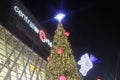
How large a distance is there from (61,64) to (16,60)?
1131 centimetres

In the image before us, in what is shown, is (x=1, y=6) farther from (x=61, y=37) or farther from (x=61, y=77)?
(x=61, y=77)

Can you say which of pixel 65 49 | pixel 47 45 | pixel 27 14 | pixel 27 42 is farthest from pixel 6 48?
pixel 47 45

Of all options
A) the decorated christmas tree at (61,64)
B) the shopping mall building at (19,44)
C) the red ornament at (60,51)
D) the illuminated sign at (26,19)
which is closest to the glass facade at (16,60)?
the shopping mall building at (19,44)

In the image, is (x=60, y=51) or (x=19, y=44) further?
(x=19, y=44)

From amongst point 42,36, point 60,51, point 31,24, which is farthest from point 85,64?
point 60,51

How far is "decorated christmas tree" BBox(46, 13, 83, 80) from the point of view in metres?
20.1

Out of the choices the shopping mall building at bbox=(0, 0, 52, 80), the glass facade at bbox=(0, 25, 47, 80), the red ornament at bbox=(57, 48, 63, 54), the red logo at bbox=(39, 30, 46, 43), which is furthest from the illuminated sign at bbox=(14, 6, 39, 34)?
the red ornament at bbox=(57, 48, 63, 54)

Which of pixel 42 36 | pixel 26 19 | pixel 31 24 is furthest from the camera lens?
pixel 42 36

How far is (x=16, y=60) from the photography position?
3070 centimetres

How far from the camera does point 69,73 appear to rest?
2022 cm

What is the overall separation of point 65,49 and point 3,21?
11.1m

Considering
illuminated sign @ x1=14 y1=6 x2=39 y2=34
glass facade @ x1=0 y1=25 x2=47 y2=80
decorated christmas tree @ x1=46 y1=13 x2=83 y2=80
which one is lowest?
decorated christmas tree @ x1=46 y1=13 x2=83 y2=80

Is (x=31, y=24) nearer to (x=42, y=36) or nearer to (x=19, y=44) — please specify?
(x=42, y=36)

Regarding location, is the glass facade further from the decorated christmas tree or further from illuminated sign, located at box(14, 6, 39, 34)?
the decorated christmas tree
